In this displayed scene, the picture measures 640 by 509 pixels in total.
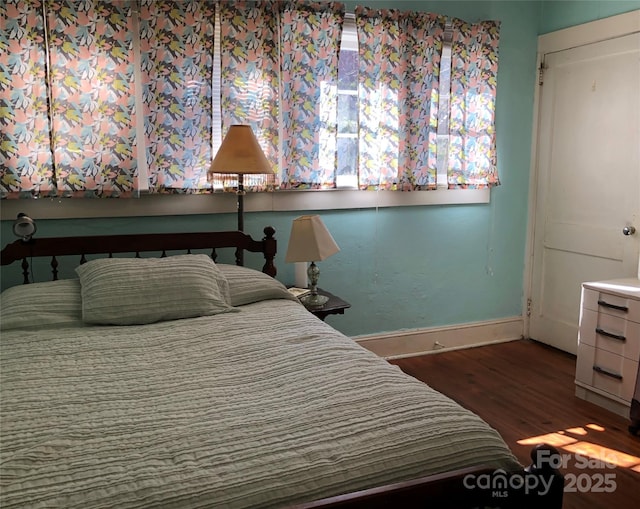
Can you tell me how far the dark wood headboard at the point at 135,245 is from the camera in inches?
101

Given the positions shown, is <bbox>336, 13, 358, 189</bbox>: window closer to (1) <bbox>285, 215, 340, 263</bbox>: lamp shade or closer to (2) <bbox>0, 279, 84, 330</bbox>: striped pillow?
(1) <bbox>285, 215, 340, 263</bbox>: lamp shade

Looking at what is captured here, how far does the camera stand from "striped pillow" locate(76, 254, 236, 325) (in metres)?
2.24

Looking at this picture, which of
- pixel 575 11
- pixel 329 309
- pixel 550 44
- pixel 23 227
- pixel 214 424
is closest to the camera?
pixel 214 424

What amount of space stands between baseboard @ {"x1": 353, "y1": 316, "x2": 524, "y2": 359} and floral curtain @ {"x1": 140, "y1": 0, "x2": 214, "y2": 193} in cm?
155

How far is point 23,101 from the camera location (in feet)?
Result: 8.57

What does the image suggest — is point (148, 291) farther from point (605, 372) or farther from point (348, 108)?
point (605, 372)

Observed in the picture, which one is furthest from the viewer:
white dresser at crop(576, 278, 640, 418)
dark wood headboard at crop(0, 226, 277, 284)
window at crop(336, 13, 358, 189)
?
window at crop(336, 13, 358, 189)

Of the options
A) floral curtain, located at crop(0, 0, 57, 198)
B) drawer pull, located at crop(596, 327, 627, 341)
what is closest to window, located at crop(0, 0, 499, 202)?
floral curtain, located at crop(0, 0, 57, 198)

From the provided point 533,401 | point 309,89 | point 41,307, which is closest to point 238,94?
point 309,89

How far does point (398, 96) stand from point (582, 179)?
1379 mm

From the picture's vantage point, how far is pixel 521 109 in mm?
3895

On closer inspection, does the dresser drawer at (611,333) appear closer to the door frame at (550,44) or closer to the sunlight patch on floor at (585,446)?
the sunlight patch on floor at (585,446)

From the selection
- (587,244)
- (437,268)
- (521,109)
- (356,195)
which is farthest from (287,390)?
(521,109)

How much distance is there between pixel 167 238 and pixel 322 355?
1.31 meters
